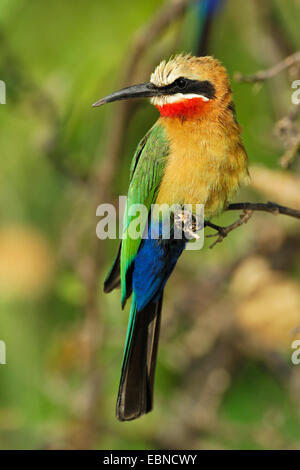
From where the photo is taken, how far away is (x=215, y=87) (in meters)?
1.49

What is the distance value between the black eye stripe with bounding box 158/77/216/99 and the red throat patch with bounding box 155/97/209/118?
0.07 ft

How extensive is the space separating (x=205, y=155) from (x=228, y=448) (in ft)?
5.68

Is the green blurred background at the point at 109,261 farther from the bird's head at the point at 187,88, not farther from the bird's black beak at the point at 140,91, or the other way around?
the bird's black beak at the point at 140,91

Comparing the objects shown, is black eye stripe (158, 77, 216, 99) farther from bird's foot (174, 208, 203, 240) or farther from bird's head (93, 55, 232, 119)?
bird's foot (174, 208, 203, 240)

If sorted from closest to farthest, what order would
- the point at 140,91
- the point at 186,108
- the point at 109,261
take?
the point at 140,91
the point at 186,108
the point at 109,261

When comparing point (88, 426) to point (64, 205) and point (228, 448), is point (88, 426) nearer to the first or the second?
point (228, 448)

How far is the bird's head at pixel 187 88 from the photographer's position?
4.63ft

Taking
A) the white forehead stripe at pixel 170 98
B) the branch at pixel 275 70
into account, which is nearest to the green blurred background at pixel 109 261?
the branch at pixel 275 70

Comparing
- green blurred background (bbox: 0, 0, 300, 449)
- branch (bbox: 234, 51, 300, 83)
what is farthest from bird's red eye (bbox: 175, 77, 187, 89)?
green blurred background (bbox: 0, 0, 300, 449)

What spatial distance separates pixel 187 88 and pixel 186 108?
11 centimetres

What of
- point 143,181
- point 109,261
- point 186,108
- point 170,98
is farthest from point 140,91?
point 109,261

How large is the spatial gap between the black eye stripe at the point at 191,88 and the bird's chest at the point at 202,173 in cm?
8

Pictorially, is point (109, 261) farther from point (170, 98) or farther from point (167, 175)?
point (170, 98)

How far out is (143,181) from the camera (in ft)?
5.40
